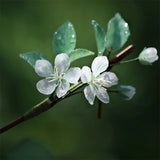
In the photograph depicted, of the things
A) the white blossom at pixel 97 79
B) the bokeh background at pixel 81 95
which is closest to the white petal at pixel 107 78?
the white blossom at pixel 97 79

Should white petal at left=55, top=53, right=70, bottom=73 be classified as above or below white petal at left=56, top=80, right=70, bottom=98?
above

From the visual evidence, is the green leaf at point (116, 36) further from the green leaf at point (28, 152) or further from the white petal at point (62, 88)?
the green leaf at point (28, 152)

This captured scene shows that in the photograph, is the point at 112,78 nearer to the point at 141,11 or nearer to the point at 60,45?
the point at 60,45

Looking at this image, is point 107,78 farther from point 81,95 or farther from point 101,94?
point 81,95

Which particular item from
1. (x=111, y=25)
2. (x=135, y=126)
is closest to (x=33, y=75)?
(x=135, y=126)

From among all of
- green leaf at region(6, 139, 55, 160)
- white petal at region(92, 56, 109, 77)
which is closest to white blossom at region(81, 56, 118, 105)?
white petal at region(92, 56, 109, 77)

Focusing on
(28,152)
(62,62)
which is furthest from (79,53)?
(28,152)

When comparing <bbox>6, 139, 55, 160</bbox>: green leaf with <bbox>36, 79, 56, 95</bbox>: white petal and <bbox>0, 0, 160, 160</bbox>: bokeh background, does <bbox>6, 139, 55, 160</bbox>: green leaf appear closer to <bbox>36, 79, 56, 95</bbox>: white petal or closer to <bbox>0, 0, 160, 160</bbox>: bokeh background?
<bbox>36, 79, 56, 95</bbox>: white petal
